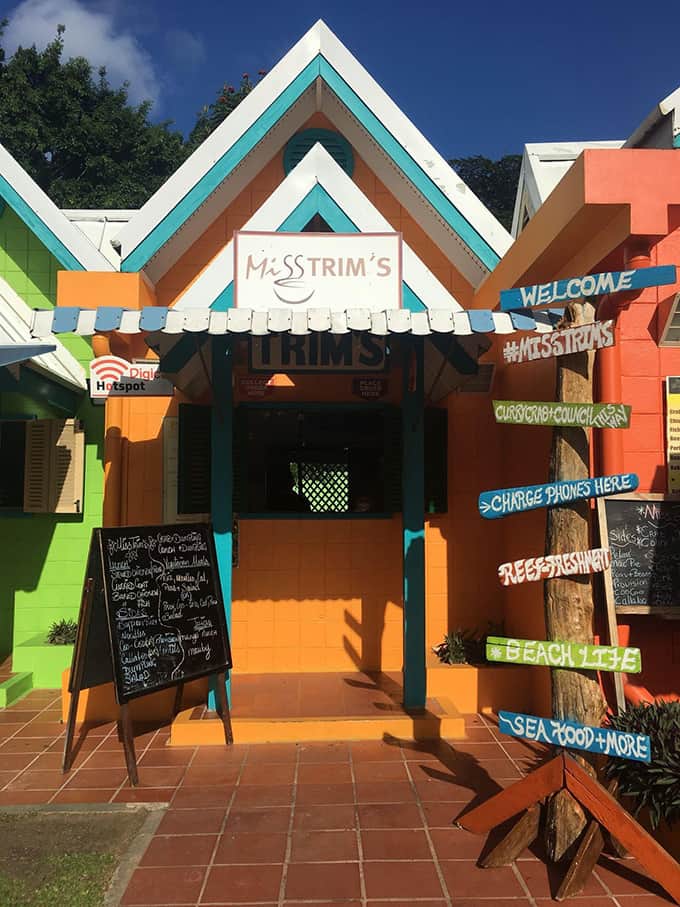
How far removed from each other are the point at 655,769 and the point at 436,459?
3.59 metres

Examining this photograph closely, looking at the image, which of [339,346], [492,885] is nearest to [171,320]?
[339,346]

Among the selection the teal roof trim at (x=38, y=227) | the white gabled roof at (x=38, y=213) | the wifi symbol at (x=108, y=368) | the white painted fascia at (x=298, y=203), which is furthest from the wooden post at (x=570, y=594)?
the teal roof trim at (x=38, y=227)

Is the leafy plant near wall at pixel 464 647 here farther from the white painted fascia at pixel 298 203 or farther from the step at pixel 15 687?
the step at pixel 15 687

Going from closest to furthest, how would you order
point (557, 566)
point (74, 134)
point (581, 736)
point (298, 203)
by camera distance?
point (581, 736), point (557, 566), point (298, 203), point (74, 134)

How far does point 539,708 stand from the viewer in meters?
5.82

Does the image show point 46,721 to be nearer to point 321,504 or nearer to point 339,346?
point 321,504

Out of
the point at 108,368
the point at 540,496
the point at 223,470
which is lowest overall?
the point at 540,496

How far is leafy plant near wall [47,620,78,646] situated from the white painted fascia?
3.68m

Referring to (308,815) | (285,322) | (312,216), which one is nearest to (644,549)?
(308,815)

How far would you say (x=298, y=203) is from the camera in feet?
21.0

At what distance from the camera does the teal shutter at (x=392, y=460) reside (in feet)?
22.2

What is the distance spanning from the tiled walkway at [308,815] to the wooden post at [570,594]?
30 centimetres

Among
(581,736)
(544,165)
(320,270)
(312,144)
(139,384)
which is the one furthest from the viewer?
(544,165)

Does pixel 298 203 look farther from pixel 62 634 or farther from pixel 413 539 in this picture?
pixel 62 634
